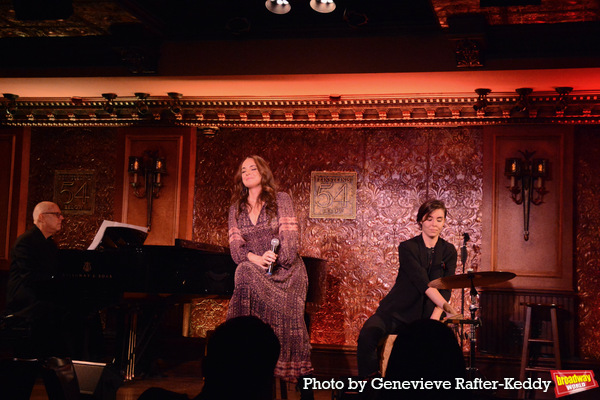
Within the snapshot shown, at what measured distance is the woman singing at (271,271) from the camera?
15.1 feet

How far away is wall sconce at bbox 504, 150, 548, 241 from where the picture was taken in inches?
255

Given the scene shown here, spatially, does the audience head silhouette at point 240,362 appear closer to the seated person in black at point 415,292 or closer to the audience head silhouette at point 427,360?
the audience head silhouette at point 427,360

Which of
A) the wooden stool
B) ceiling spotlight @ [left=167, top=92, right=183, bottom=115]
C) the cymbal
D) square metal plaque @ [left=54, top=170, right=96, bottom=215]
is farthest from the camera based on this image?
square metal plaque @ [left=54, top=170, right=96, bottom=215]

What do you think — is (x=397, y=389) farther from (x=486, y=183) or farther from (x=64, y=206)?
(x=64, y=206)

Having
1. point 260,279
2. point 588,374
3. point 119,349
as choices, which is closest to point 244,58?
Result: point 260,279

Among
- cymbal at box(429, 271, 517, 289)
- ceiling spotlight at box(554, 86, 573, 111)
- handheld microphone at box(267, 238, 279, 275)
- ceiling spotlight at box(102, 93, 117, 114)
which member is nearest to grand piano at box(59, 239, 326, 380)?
handheld microphone at box(267, 238, 279, 275)

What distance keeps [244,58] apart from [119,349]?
117 inches

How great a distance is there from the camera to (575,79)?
5867 millimetres

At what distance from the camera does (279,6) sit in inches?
220

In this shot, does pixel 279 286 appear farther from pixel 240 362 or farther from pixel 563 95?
pixel 563 95

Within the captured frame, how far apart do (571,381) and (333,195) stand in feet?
9.93

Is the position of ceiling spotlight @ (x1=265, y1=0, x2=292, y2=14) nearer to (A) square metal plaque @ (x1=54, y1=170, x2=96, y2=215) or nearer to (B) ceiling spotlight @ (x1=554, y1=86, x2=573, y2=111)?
→ (B) ceiling spotlight @ (x1=554, y1=86, x2=573, y2=111)

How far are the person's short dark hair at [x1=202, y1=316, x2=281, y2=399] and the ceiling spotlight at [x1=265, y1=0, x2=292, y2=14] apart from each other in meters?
4.21

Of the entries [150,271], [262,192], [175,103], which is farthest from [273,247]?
[175,103]
